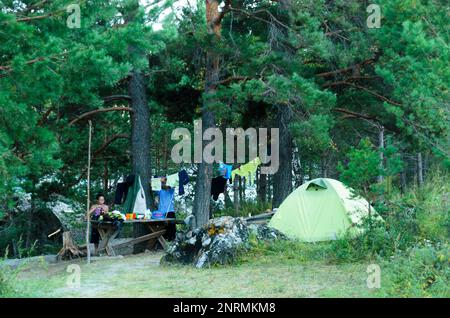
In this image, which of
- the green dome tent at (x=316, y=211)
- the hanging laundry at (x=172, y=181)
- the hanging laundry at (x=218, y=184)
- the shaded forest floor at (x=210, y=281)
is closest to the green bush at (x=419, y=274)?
the shaded forest floor at (x=210, y=281)

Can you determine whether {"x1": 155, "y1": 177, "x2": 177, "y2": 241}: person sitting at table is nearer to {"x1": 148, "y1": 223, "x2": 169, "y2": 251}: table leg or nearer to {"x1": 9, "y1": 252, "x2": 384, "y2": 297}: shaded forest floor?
{"x1": 148, "y1": 223, "x2": 169, "y2": 251}: table leg

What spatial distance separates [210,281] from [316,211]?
17.3 feet

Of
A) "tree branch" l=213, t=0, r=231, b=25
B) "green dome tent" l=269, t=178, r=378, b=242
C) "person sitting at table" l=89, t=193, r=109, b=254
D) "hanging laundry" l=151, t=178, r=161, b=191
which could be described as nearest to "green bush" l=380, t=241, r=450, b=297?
"green dome tent" l=269, t=178, r=378, b=242

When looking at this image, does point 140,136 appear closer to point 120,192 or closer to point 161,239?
point 120,192

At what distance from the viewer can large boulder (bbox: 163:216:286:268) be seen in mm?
10062

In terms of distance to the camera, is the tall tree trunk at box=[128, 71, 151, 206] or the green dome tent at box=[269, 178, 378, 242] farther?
the tall tree trunk at box=[128, 71, 151, 206]

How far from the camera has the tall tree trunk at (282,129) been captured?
14.6 meters

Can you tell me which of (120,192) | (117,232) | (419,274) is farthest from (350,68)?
(419,274)

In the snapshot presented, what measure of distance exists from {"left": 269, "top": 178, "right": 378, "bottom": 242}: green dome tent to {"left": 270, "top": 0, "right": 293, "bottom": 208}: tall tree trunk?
2016 mm

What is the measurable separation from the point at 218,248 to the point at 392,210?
109 inches

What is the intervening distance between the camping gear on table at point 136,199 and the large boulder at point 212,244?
3.18m

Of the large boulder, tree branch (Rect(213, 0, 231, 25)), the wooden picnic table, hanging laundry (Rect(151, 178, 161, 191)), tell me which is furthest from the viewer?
hanging laundry (Rect(151, 178, 161, 191))

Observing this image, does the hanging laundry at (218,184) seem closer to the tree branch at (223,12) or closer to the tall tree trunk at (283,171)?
the tall tree trunk at (283,171)

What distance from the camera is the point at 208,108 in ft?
46.8
